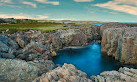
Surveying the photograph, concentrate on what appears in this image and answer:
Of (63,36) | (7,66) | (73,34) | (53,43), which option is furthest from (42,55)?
(73,34)

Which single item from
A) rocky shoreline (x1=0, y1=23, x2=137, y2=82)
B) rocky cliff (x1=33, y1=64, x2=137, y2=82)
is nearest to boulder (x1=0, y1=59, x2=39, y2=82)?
rocky shoreline (x1=0, y1=23, x2=137, y2=82)

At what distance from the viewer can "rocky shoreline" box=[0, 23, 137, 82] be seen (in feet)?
56.5

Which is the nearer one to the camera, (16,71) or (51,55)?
(16,71)

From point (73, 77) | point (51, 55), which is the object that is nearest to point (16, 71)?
point (73, 77)

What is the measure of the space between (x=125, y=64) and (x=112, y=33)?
16.4m

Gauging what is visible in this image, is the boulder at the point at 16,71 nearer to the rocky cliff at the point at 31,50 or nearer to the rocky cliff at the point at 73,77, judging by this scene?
the rocky cliff at the point at 31,50

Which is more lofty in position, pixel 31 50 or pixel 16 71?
pixel 16 71

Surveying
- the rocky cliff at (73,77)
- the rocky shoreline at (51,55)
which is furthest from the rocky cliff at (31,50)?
the rocky cliff at (73,77)

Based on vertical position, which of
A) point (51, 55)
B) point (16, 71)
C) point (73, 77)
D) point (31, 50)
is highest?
point (73, 77)

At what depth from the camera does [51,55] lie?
41.9 meters

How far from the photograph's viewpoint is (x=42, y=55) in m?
38.1

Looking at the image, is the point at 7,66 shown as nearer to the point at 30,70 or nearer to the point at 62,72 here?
the point at 30,70

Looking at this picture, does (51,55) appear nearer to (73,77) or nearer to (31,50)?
(31,50)

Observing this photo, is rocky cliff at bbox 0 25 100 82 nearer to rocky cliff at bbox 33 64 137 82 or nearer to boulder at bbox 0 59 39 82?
boulder at bbox 0 59 39 82
